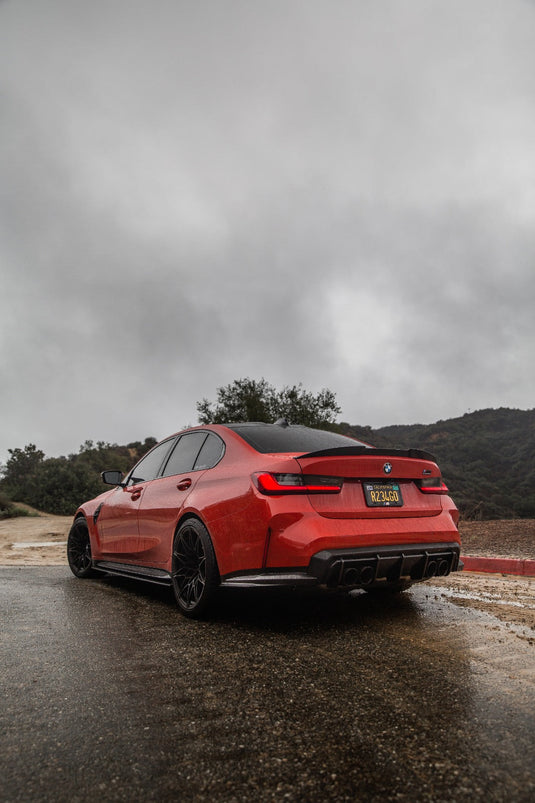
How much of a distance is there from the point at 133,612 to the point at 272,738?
2648mm

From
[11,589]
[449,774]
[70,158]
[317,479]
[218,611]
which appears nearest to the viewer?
[449,774]

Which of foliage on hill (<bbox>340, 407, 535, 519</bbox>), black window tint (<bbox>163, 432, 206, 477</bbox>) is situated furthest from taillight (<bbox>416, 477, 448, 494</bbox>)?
foliage on hill (<bbox>340, 407, 535, 519</bbox>)

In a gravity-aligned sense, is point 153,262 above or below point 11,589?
above

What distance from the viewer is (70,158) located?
19500 millimetres

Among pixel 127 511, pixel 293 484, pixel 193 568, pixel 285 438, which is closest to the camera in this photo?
pixel 293 484

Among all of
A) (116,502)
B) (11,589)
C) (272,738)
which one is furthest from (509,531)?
(272,738)

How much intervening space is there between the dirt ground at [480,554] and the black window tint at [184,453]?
2593 millimetres

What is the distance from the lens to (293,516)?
10.5 feet

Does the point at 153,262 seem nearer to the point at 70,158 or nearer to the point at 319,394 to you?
the point at 70,158

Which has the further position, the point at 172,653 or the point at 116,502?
the point at 116,502

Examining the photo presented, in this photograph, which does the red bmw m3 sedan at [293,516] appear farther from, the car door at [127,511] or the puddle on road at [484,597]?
the puddle on road at [484,597]

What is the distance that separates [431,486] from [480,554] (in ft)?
17.0

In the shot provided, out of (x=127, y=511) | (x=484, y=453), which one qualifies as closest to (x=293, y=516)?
(x=127, y=511)

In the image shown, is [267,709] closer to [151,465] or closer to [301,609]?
[301,609]
